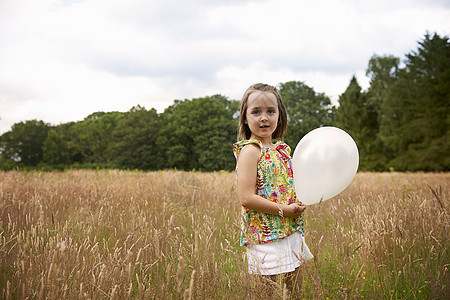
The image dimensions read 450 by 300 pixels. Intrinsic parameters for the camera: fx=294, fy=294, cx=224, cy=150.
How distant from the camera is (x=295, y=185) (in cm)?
179

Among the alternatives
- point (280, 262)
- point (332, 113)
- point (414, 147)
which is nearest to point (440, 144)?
point (414, 147)

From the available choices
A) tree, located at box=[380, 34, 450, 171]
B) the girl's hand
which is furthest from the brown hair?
tree, located at box=[380, 34, 450, 171]

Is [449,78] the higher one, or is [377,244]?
[449,78]

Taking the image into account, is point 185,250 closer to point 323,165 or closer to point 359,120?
point 323,165

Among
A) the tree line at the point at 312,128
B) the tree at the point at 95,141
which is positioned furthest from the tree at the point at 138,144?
the tree at the point at 95,141

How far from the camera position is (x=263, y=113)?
180 cm

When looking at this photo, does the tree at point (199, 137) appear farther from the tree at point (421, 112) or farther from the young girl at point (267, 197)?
the young girl at point (267, 197)

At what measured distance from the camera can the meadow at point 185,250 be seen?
1.55 m

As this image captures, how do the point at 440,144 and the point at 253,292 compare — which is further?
the point at 440,144

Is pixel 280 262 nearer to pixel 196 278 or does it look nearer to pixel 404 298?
pixel 196 278

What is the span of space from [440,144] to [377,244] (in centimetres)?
2456

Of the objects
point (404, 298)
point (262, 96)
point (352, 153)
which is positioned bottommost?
point (404, 298)

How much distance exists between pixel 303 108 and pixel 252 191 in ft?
109

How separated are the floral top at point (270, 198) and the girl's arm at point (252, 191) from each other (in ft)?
0.20
